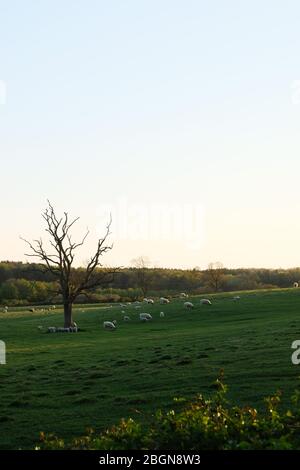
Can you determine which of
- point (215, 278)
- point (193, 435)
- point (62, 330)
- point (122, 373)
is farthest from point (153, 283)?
point (193, 435)

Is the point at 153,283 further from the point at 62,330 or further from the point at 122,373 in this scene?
the point at 122,373

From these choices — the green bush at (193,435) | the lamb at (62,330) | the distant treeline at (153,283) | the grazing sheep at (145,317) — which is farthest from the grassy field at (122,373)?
the distant treeline at (153,283)

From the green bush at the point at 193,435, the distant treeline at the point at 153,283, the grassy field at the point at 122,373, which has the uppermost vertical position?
Result: the distant treeline at the point at 153,283

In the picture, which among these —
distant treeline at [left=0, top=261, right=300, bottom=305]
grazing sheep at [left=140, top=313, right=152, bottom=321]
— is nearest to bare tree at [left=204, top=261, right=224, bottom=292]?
distant treeline at [left=0, top=261, right=300, bottom=305]

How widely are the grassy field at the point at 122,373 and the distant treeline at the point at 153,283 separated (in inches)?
2923

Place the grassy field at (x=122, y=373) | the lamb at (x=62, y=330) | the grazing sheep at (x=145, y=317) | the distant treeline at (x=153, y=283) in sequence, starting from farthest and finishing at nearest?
the distant treeline at (x=153, y=283) → the grazing sheep at (x=145, y=317) → the lamb at (x=62, y=330) → the grassy field at (x=122, y=373)

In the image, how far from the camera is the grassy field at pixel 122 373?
18.4 meters

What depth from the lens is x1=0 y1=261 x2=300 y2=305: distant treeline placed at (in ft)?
408

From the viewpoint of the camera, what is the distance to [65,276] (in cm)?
5888

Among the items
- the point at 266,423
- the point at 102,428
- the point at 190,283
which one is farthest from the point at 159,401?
the point at 190,283

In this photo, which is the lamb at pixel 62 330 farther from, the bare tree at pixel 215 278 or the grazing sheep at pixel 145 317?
the bare tree at pixel 215 278

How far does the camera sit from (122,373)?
26000 millimetres

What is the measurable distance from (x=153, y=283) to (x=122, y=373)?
12237 centimetres

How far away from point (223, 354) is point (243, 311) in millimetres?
29852
